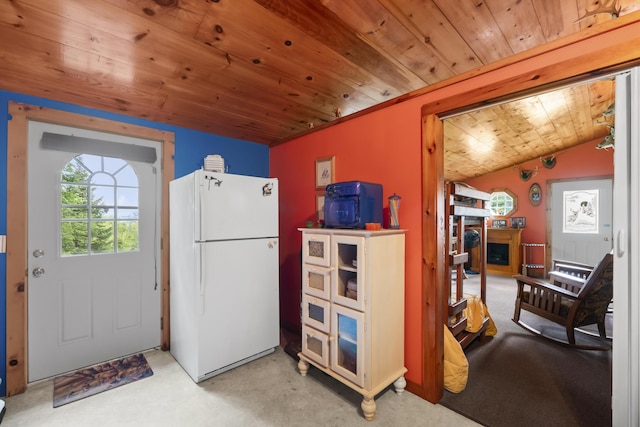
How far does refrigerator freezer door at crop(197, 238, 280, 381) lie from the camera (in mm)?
2131

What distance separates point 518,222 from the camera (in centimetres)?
607

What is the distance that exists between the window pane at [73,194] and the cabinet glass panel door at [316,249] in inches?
72.6

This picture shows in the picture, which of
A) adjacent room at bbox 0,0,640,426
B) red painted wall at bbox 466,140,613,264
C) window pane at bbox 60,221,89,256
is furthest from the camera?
red painted wall at bbox 466,140,613,264

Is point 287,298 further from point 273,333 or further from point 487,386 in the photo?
point 487,386

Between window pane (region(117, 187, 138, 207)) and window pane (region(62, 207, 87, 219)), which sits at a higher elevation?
window pane (region(117, 187, 138, 207))

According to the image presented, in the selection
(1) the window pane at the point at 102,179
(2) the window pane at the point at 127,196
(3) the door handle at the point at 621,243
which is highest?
(1) the window pane at the point at 102,179

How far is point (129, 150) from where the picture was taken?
2.44 meters

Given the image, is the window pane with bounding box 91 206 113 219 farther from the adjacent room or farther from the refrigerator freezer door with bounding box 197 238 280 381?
the refrigerator freezer door with bounding box 197 238 280 381

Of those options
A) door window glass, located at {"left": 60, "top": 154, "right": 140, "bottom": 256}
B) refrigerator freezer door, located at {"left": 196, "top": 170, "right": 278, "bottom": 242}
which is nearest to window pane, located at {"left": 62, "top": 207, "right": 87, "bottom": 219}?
door window glass, located at {"left": 60, "top": 154, "right": 140, "bottom": 256}

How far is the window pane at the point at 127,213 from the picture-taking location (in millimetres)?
2449

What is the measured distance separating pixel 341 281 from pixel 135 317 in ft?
6.34

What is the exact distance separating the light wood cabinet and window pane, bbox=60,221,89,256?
1820mm

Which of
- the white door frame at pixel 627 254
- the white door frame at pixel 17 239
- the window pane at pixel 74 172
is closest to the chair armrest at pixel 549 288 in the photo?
the white door frame at pixel 627 254

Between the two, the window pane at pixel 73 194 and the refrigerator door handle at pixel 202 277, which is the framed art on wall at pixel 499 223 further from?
the window pane at pixel 73 194
